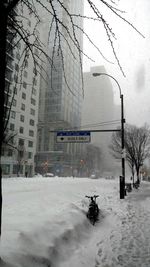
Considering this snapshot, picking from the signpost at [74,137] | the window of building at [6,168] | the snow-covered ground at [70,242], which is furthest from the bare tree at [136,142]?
the snow-covered ground at [70,242]

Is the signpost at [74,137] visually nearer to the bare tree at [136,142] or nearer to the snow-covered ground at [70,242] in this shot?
the snow-covered ground at [70,242]

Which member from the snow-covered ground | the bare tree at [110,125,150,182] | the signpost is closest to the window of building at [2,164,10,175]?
the bare tree at [110,125,150,182]

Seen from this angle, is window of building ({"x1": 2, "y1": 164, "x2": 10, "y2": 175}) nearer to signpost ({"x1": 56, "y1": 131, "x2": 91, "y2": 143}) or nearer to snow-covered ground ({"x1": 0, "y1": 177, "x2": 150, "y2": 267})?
signpost ({"x1": 56, "y1": 131, "x2": 91, "y2": 143})

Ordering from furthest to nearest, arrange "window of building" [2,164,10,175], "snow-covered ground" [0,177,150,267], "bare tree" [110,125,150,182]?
"window of building" [2,164,10,175]
"bare tree" [110,125,150,182]
"snow-covered ground" [0,177,150,267]

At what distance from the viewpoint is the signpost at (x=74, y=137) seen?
20125mm

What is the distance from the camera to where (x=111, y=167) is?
149625 millimetres

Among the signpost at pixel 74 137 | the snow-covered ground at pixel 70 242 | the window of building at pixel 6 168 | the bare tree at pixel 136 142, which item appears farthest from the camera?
the window of building at pixel 6 168

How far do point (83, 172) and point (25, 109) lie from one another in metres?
48.2

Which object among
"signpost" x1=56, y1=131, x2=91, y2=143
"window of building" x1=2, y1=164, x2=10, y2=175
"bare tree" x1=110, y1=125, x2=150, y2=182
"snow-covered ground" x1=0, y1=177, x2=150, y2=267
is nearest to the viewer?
"snow-covered ground" x1=0, y1=177, x2=150, y2=267

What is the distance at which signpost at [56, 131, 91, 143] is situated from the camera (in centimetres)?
2012

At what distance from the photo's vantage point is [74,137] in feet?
67.1

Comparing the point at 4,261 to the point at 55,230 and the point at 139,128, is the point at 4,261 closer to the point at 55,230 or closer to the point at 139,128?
the point at 55,230

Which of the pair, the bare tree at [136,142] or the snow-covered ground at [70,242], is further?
the bare tree at [136,142]

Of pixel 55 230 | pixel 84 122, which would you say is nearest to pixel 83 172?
pixel 84 122
